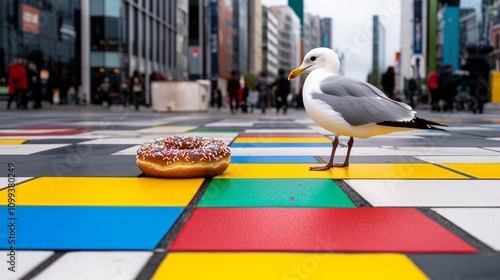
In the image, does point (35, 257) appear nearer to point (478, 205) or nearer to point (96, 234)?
point (96, 234)

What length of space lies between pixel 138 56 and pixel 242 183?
41721mm

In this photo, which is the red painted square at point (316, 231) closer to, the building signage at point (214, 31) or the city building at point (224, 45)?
the building signage at point (214, 31)

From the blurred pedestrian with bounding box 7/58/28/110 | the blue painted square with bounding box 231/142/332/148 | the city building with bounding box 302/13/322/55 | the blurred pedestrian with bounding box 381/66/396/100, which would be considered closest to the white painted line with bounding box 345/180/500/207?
the blue painted square with bounding box 231/142/332/148

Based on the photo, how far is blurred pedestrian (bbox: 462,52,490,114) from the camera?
17562 mm

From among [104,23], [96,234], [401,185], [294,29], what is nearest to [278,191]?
[401,185]

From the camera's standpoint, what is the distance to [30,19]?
1271 inches

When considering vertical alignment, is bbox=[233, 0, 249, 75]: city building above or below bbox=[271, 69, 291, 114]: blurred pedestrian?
above

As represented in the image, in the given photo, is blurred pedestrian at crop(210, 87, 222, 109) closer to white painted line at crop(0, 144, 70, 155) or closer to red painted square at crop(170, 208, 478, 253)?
white painted line at crop(0, 144, 70, 155)

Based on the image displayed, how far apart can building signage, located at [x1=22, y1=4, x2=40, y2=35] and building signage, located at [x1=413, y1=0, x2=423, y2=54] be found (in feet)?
133

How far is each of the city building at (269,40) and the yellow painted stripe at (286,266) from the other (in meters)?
127

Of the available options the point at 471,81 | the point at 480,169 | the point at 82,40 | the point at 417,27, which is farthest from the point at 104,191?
the point at 417,27

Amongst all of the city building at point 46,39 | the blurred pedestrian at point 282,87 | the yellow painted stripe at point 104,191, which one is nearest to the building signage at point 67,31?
the city building at point 46,39

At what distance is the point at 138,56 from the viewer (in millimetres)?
43844

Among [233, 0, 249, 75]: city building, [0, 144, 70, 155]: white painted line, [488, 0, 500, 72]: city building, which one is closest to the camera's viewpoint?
[0, 144, 70, 155]: white painted line
